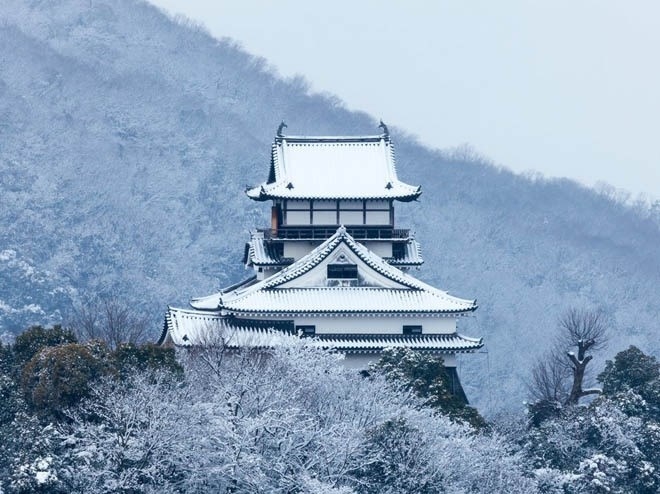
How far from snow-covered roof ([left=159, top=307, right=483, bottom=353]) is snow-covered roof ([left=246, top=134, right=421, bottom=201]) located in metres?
5.75

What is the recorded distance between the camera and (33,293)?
112500 mm

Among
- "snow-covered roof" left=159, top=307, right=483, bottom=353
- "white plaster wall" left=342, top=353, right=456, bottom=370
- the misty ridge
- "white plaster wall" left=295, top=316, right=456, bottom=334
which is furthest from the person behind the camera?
the misty ridge

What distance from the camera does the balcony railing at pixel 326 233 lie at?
177ft

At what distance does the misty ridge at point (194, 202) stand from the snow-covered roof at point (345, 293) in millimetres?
48432

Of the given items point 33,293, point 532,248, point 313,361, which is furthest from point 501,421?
point 532,248

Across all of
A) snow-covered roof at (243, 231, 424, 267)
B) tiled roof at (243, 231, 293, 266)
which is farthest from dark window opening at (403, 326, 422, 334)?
tiled roof at (243, 231, 293, 266)

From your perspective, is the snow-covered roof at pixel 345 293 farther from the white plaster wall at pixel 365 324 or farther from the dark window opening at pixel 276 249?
the dark window opening at pixel 276 249

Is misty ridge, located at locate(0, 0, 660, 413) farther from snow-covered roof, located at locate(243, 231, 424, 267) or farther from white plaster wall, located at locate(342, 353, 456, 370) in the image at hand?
white plaster wall, located at locate(342, 353, 456, 370)

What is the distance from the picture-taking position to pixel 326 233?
54.0 m

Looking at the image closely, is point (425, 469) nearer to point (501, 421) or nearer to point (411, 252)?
point (501, 421)

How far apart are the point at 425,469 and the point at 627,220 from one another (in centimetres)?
10615

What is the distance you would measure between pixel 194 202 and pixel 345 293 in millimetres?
85052

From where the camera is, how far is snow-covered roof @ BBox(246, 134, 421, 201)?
54219 millimetres

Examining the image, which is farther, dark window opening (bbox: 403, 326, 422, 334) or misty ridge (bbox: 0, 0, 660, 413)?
misty ridge (bbox: 0, 0, 660, 413)
